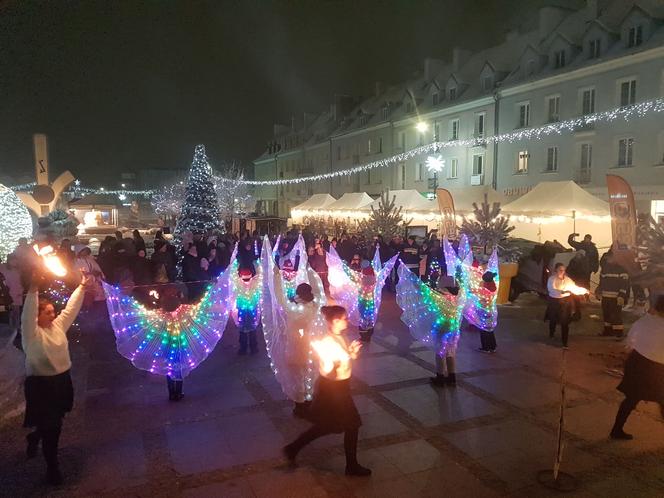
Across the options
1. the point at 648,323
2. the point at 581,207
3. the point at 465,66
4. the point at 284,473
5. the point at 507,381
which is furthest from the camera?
the point at 465,66

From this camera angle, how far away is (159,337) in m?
6.52

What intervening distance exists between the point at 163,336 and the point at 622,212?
1163 centimetres

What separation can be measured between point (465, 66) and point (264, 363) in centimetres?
3290

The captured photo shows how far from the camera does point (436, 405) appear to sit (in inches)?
260

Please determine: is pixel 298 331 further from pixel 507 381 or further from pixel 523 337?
pixel 523 337

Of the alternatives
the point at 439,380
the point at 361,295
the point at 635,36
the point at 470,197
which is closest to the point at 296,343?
the point at 439,380

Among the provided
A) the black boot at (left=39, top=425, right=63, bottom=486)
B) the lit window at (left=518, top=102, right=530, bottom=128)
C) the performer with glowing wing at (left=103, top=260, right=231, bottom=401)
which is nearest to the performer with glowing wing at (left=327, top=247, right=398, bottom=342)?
the performer with glowing wing at (left=103, top=260, right=231, bottom=401)

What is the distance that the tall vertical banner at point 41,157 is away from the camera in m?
21.3

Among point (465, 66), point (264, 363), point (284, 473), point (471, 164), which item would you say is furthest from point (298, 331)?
point (465, 66)

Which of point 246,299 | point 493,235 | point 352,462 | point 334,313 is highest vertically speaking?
point 493,235

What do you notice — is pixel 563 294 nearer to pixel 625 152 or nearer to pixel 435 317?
pixel 435 317

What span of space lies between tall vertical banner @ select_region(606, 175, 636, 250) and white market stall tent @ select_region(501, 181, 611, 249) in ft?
16.3

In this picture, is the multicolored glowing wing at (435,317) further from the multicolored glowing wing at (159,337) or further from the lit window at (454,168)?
the lit window at (454,168)

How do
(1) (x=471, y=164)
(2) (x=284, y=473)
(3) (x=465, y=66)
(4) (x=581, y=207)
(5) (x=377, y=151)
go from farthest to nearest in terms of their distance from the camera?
(5) (x=377, y=151) < (3) (x=465, y=66) < (1) (x=471, y=164) < (4) (x=581, y=207) < (2) (x=284, y=473)
